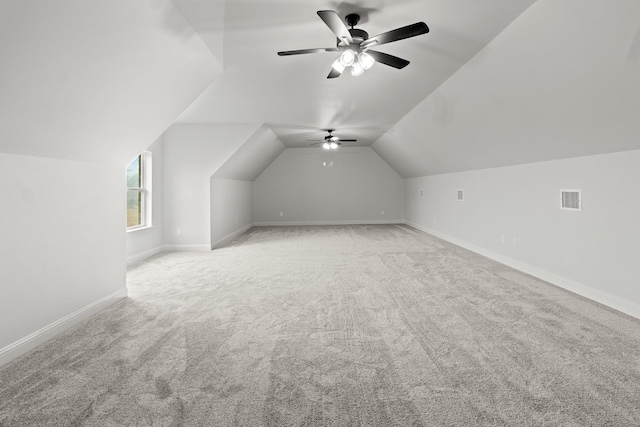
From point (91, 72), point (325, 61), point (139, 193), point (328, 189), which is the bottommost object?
point (139, 193)

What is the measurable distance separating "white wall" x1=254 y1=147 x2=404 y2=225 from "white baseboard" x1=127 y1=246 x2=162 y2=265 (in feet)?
16.0

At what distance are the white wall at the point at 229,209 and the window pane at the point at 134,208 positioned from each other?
1330 mm

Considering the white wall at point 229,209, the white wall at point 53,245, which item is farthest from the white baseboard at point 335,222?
the white wall at point 53,245

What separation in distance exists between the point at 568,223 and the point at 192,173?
19.9 ft

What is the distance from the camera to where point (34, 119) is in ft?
7.52

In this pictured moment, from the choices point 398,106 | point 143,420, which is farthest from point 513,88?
point 143,420

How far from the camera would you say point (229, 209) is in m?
8.28

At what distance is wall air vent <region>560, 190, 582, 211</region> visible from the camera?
12.4 feet

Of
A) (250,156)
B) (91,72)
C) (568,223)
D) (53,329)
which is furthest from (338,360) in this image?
Answer: (250,156)

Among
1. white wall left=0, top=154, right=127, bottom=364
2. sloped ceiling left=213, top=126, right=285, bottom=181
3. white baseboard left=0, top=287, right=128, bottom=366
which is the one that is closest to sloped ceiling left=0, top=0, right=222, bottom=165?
white wall left=0, top=154, right=127, bottom=364

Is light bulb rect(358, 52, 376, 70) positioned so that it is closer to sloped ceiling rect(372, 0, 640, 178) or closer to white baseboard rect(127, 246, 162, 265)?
sloped ceiling rect(372, 0, 640, 178)

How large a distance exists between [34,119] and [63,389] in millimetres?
1731

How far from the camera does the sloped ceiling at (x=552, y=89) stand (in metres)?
2.31

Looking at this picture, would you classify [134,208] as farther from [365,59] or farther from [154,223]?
[365,59]
